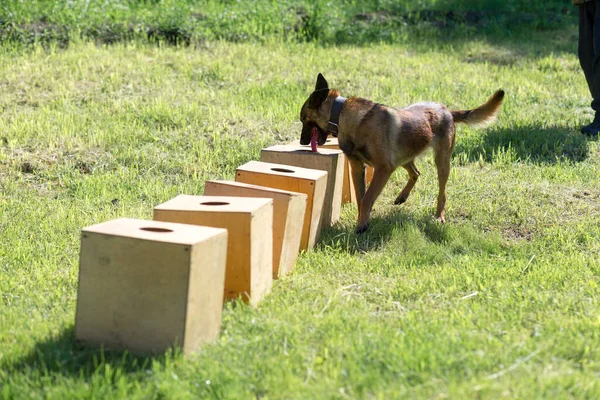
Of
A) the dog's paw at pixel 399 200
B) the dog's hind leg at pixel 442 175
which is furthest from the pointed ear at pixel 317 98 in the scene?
the dog's paw at pixel 399 200

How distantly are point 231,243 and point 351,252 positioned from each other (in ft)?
6.11

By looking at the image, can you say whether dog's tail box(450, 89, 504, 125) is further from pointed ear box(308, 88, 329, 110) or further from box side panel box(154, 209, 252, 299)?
box side panel box(154, 209, 252, 299)

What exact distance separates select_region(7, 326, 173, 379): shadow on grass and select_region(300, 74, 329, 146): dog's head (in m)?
3.49

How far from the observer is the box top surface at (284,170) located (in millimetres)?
6742

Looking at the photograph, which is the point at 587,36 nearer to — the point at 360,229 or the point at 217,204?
the point at 360,229

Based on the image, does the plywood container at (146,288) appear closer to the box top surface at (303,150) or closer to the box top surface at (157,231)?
the box top surface at (157,231)

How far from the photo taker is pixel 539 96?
1212cm

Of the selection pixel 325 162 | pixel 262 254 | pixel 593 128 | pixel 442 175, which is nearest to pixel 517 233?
pixel 442 175

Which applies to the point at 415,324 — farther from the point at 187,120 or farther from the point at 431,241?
the point at 187,120

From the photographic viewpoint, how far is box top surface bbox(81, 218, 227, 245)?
451 cm

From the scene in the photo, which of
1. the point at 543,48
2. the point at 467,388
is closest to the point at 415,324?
the point at 467,388

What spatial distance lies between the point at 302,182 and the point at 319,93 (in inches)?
41.9

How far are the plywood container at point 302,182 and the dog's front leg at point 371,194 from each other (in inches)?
19.9

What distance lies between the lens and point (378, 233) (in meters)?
7.32
